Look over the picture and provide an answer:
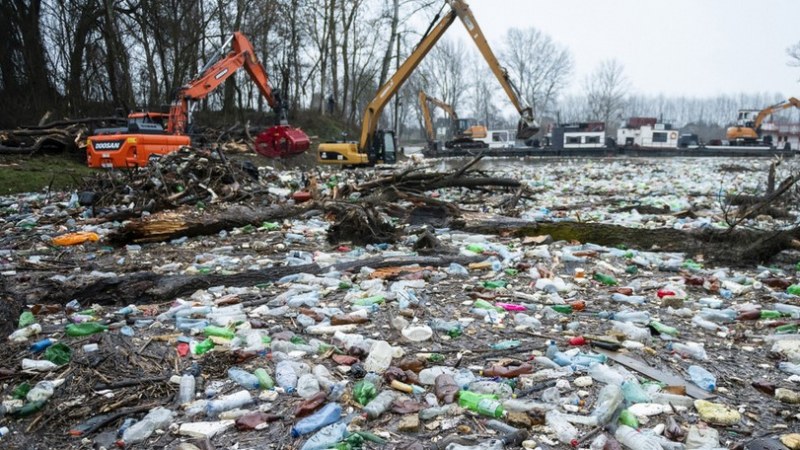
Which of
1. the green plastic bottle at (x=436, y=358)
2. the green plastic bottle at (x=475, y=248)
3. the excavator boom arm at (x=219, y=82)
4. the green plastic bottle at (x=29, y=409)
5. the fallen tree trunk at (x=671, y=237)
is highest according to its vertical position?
the excavator boom arm at (x=219, y=82)

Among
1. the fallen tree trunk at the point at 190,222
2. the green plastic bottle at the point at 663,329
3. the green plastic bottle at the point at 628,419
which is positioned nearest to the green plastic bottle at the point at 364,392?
the green plastic bottle at the point at 628,419

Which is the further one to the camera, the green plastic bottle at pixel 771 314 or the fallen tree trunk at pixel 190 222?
the fallen tree trunk at pixel 190 222

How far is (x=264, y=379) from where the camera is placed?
2523 mm

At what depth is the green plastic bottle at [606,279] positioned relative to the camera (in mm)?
4281

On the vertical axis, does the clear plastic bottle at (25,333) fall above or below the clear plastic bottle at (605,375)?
below

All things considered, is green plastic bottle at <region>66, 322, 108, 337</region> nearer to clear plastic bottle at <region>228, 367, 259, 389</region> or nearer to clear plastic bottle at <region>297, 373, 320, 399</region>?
clear plastic bottle at <region>228, 367, 259, 389</region>

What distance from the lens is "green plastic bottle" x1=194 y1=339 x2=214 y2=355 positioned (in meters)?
2.87

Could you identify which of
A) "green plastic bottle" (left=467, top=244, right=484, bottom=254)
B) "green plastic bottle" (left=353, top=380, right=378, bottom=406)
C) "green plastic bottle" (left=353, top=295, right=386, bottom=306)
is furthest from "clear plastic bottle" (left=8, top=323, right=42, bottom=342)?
"green plastic bottle" (left=467, top=244, right=484, bottom=254)

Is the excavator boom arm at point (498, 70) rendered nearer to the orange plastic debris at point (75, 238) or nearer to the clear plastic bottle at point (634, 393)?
the orange plastic debris at point (75, 238)

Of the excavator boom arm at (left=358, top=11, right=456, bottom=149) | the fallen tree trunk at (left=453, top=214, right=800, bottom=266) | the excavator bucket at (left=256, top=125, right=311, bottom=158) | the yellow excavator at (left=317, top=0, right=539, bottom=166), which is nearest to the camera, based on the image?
the fallen tree trunk at (left=453, top=214, right=800, bottom=266)

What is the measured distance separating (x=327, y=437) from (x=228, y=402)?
56cm

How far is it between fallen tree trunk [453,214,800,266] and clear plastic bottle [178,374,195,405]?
445 centimetres

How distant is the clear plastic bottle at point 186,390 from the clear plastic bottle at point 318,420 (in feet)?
1.88

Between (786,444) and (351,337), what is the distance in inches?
78.3
